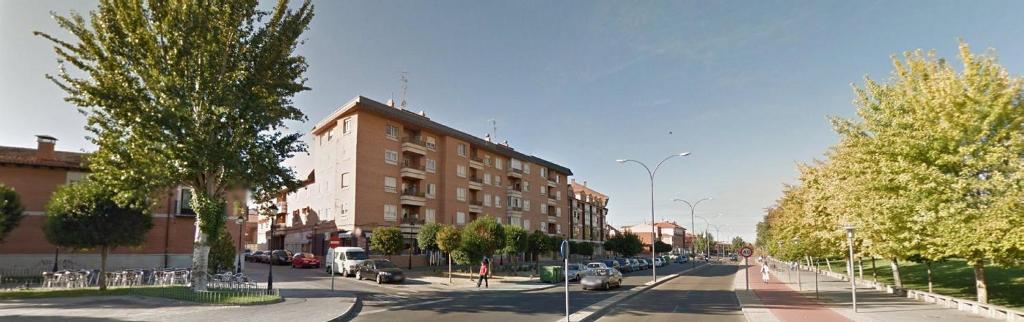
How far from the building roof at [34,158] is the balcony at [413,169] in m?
23.0

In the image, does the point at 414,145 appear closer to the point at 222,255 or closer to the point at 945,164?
the point at 222,255

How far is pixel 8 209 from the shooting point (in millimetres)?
24922

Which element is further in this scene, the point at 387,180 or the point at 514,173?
the point at 514,173

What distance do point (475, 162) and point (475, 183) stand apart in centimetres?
227

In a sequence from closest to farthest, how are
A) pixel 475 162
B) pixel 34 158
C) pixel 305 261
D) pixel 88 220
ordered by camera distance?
pixel 88 220, pixel 34 158, pixel 305 261, pixel 475 162

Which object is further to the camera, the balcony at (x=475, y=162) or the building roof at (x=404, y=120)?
the balcony at (x=475, y=162)

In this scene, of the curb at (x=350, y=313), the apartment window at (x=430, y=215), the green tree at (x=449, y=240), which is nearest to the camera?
the curb at (x=350, y=313)

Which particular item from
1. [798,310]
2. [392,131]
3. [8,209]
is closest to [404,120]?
[392,131]

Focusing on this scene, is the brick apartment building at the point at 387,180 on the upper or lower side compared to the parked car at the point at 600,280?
upper

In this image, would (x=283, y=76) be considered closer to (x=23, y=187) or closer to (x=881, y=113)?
(x=23, y=187)

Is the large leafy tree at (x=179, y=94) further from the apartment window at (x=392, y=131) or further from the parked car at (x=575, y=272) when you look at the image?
the apartment window at (x=392, y=131)

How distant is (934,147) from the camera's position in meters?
17.3

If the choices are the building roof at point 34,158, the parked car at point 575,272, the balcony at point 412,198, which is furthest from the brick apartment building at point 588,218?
the building roof at point 34,158

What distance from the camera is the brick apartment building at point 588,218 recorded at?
85.1m
